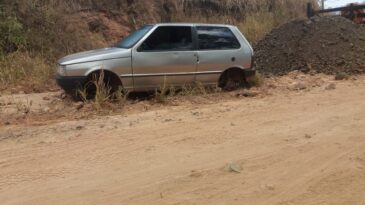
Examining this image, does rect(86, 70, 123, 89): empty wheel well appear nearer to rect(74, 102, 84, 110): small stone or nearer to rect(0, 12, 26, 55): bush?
rect(74, 102, 84, 110): small stone

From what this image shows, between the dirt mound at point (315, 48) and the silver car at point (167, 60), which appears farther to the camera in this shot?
the dirt mound at point (315, 48)

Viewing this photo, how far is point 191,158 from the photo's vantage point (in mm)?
5945

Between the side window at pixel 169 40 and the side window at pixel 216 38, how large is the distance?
0.96 ft

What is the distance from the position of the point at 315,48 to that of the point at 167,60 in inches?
231

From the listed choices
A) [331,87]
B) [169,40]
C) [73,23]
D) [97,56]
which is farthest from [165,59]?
[73,23]

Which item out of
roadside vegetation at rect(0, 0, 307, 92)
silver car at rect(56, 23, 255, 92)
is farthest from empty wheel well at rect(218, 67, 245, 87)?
roadside vegetation at rect(0, 0, 307, 92)

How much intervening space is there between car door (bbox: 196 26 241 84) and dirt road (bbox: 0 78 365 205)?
72.8 inches

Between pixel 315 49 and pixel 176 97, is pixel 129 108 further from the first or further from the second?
pixel 315 49

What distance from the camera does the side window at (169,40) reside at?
9.89 m

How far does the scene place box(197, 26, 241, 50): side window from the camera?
414 inches

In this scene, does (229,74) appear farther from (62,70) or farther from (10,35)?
(10,35)

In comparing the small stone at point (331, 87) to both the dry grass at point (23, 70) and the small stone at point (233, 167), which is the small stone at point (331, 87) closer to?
the small stone at point (233, 167)

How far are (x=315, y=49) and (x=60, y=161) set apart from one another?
10034 millimetres

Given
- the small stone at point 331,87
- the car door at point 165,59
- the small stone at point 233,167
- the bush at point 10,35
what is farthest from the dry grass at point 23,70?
the small stone at point 233,167
